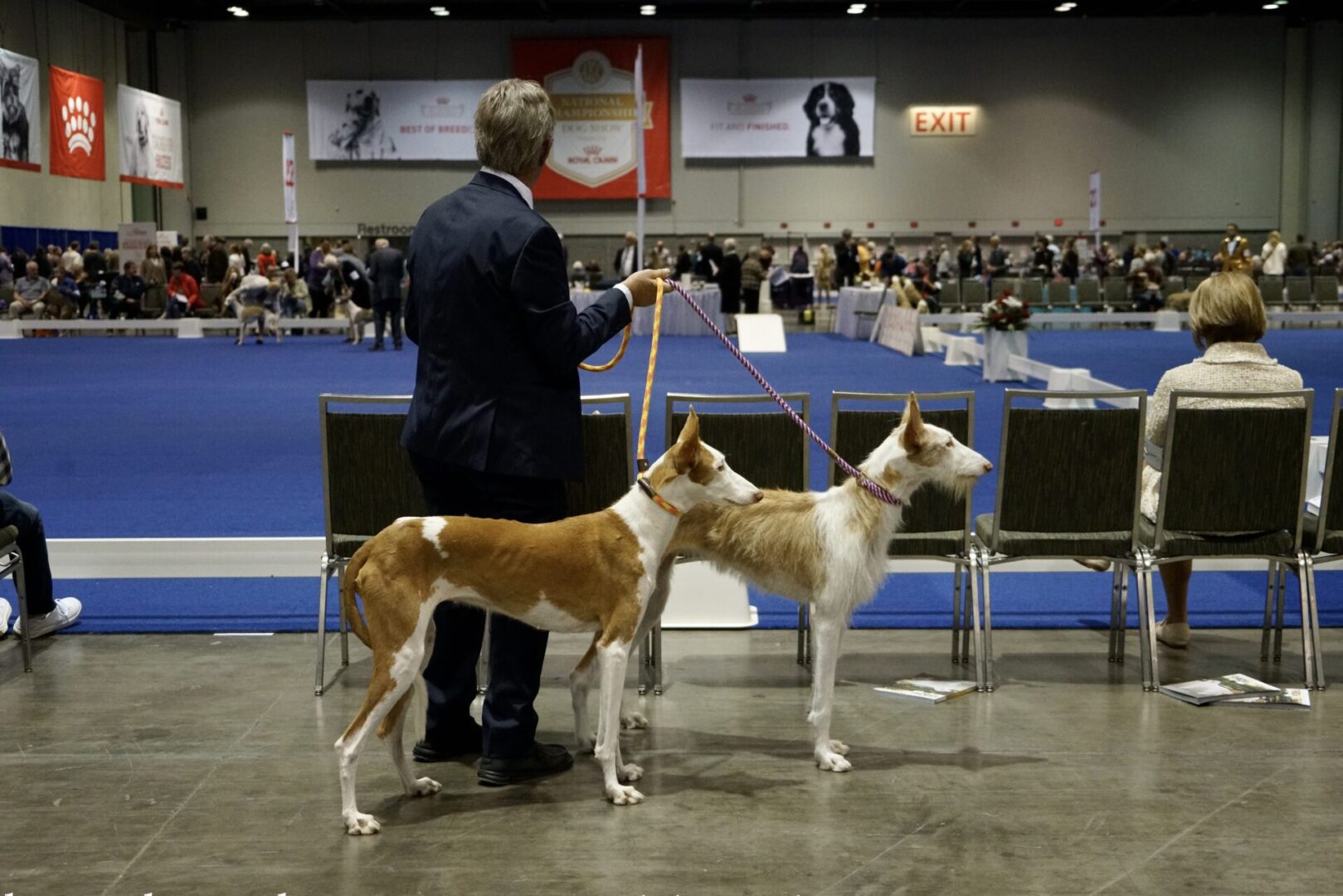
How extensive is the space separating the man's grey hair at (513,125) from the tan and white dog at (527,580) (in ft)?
2.71

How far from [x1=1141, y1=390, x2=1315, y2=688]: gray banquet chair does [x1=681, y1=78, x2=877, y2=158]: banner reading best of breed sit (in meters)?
27.2

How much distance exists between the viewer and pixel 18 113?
1962 cm

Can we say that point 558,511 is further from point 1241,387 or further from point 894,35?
point 894,35

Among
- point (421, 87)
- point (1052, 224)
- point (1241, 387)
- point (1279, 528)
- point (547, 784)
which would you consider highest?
point (421, 87)

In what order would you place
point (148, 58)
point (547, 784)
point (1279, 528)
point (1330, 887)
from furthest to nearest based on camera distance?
point (148, 58) → point (1279, 528) → point (547, 784) → point (1330, 887)

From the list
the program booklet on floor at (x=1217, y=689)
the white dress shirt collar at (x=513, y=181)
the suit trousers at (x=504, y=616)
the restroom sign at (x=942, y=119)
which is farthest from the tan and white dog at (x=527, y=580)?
the restroom sign at (x=942, y=119)

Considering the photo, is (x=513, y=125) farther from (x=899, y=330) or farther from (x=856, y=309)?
(x=856, y=309)

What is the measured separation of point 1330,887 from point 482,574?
6.79 ft

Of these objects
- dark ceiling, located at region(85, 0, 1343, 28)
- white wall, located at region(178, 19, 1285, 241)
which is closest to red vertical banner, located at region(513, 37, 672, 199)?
white wall, located at region(178, 19, 1285, 241)

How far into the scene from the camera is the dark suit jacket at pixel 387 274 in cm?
1742

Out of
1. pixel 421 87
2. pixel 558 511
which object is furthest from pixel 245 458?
pixel 421 87

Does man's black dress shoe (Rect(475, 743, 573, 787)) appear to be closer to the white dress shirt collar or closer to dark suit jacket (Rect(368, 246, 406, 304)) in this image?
the white dress shirt collar

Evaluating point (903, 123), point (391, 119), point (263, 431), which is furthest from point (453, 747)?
point (903, 123)

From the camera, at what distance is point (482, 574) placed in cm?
A: 330
